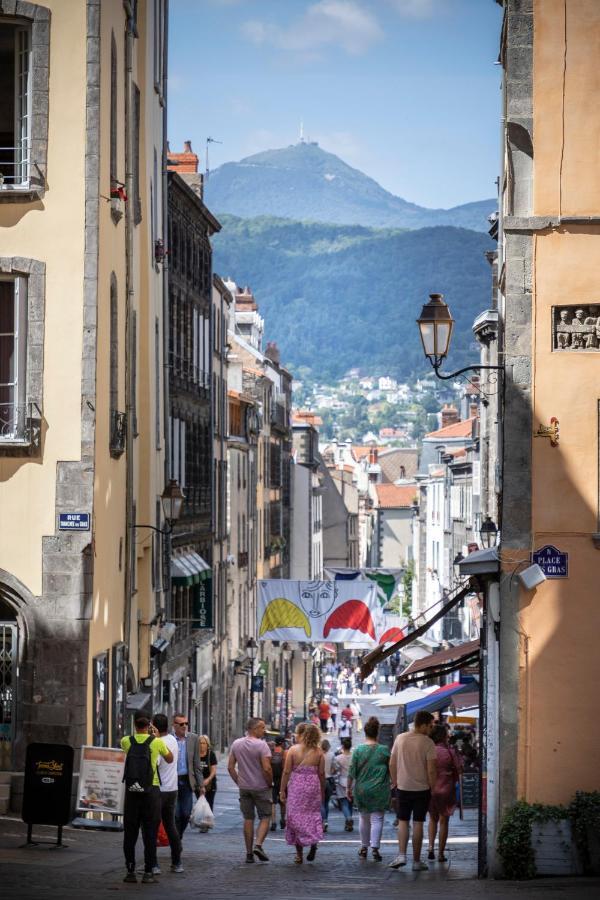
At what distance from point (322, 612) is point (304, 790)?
2010cm

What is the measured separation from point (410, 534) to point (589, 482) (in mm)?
142684

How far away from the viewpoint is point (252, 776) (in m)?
15.9

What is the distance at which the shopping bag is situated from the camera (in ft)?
67.3

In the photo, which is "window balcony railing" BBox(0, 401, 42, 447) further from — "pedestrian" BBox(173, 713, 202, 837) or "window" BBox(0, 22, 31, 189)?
"pedestrian" BBox(173, 713, 202, 837)

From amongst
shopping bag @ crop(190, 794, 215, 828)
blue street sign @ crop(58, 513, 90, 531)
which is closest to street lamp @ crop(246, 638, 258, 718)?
shopping bag @ crop(190, 794, 215, 828)

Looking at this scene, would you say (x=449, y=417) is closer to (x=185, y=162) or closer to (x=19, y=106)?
(x=185, y=162)

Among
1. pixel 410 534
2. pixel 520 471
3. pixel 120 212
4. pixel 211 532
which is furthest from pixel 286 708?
pixel 410 534

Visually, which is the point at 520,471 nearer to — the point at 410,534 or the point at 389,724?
the point at 389,724

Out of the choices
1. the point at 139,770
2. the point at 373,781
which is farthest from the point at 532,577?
the point at 139,770

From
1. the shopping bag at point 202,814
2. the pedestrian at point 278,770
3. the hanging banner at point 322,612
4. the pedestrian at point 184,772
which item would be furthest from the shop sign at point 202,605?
the pedestrian at point 184,772

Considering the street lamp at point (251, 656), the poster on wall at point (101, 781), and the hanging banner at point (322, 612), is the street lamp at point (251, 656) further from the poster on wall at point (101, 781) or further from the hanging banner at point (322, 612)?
the poster on wall at point (101, 781)

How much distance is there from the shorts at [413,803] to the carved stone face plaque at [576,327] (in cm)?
495

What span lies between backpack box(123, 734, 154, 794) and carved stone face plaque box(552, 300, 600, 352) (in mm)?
5717

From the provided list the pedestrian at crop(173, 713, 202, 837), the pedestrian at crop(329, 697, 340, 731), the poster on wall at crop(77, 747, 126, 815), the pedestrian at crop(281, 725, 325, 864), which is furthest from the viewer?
the pedestrian at crop(329, 697, 340, 731)
